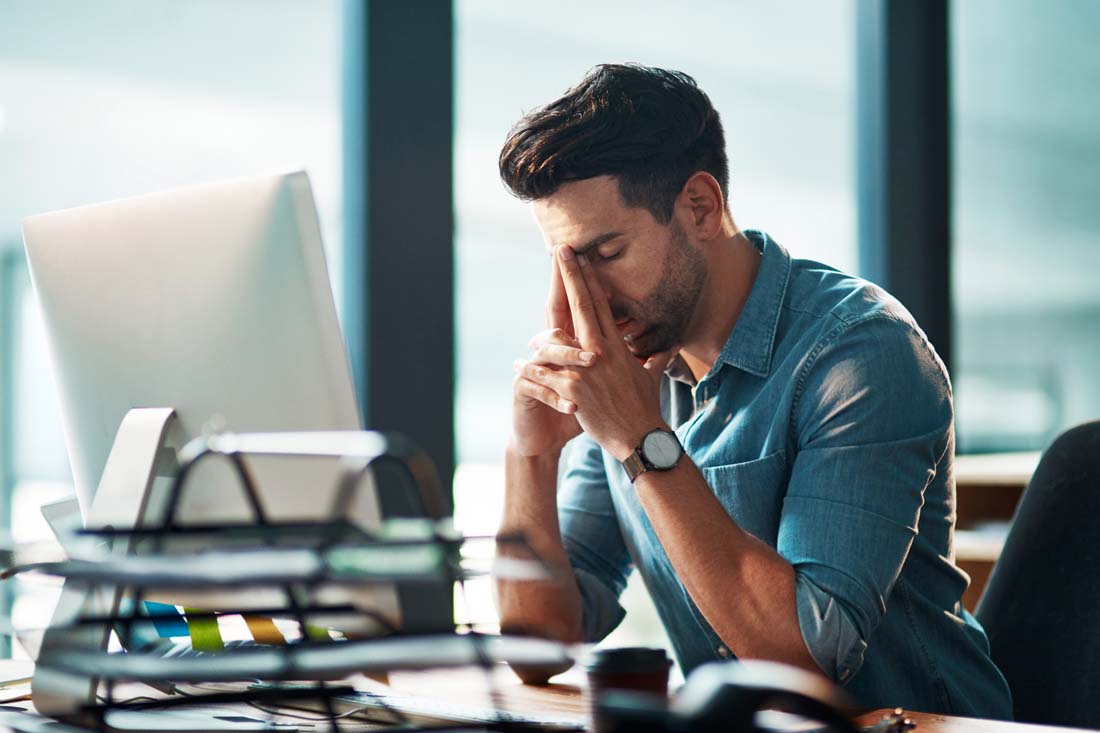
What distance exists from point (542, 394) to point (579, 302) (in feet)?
0.40

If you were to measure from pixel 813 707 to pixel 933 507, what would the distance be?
37.0 inches

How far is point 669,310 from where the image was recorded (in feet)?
4.52

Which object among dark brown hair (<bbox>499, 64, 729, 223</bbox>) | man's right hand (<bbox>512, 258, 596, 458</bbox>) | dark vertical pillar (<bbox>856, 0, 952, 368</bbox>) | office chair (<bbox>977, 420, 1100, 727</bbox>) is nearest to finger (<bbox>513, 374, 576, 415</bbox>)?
man's right hand (<bbox>512, 258, 596, 458</bbox>)

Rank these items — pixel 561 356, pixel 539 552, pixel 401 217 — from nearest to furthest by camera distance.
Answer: pixel 561 356 < pixel 539 552 < pixel 401 217

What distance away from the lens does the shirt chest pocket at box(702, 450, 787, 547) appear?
4.17 ft

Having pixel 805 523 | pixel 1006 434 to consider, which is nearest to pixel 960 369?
pixel 1006 434

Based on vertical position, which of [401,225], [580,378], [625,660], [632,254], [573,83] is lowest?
[625,660]

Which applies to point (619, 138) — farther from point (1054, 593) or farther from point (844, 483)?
point (1054, 593)

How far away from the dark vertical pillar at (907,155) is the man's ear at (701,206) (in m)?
1.73

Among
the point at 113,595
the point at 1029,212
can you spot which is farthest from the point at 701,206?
the point at 1029,212

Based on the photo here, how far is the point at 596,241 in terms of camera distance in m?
1.36

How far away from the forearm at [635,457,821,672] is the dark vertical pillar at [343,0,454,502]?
0.89m

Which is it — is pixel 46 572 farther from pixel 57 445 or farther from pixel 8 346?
pixel 57 445

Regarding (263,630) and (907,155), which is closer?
(263,630)
